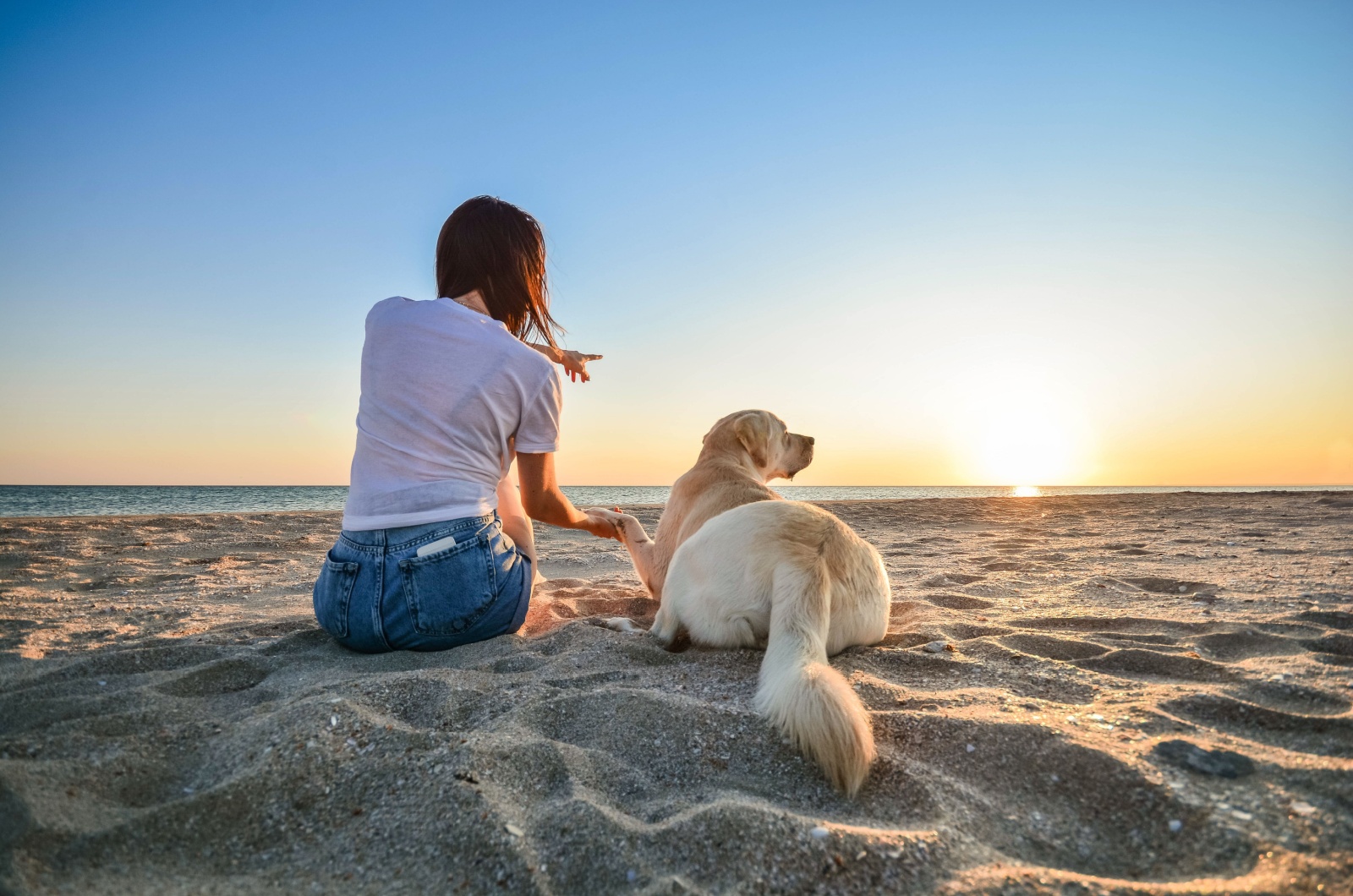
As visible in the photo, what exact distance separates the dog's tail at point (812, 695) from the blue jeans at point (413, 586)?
1222mm

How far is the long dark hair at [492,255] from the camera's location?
2.96m

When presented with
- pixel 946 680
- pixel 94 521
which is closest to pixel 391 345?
pixel 946 680

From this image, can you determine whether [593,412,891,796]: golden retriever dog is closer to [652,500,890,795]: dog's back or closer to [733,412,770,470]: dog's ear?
[652,500,890,795]: dog's back

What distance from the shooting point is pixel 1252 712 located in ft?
6.00

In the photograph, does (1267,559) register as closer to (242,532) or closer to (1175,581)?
(1175,581)

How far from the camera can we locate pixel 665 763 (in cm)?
167

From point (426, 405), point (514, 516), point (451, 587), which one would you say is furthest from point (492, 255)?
point (451, 587)

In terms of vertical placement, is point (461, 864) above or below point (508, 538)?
below

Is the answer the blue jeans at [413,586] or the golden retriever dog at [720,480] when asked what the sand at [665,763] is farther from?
the golden retriever dog at [720,480]

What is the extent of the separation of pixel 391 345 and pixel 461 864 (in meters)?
1.96

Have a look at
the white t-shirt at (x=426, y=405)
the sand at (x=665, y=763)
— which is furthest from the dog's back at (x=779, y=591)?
the white t-shirt at (x=426, y=405)

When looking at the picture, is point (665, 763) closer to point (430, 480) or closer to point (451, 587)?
point (451, 587)

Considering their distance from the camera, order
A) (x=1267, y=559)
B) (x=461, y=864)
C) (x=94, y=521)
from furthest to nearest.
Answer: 1. (x=94, y=521)
2. (x=1267, y=559)
3. (x=461, y=864)

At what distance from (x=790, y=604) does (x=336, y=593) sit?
185 centimetres
